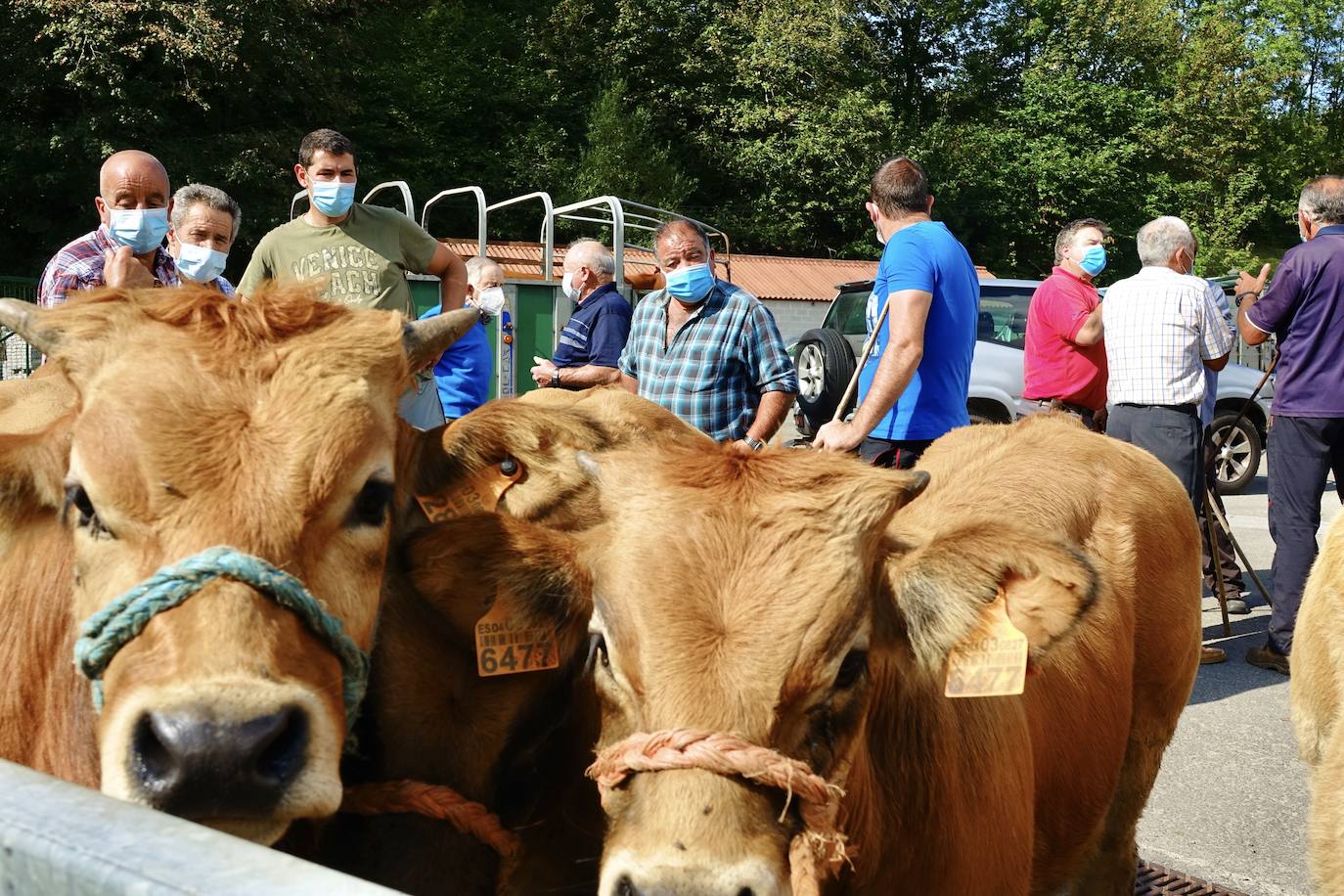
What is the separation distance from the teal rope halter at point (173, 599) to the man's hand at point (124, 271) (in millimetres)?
2059

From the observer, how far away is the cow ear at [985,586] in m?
2.51

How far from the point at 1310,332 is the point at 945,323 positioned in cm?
242

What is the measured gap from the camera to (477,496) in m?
2.72

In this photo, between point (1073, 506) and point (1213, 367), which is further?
point (1213, 367)

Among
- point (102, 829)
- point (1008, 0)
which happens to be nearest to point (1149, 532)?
point (102, 829)

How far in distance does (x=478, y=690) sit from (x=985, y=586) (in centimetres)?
116

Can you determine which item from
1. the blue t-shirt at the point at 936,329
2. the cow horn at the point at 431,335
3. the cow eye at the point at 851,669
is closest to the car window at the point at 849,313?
the blue t-shirt at the point at 936,329

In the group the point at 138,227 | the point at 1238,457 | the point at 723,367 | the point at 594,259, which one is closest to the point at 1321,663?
the point at 723,367

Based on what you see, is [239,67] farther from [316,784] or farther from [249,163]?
[316,784]

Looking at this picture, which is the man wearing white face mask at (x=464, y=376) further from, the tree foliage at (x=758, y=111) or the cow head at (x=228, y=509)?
the tree foliage at (x=758, y=111)

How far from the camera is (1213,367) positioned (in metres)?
6.38

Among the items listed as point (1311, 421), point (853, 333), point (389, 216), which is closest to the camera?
point (389, 216)

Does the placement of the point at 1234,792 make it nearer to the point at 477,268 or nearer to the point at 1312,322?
the point at 1312,322

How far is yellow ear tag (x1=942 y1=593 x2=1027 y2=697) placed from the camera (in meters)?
2.54
